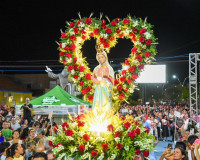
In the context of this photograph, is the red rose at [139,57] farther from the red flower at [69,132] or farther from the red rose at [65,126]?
the red flower at [69,132]

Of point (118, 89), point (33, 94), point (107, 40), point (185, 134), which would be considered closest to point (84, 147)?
point (118, 89)

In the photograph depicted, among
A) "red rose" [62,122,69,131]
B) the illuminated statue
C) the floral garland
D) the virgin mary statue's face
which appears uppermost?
the virgin mary statue's face

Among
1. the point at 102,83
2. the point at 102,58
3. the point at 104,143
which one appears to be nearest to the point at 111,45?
the point at 102,58

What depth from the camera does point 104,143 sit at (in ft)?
18.4

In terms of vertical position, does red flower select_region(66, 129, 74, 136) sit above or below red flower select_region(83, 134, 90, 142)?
above

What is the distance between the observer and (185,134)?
9453 mm

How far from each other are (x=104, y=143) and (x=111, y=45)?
2.95 metres

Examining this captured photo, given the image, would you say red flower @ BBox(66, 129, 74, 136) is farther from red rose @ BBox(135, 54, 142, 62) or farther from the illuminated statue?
red rose @ BBox(135, 54, 142, 62)

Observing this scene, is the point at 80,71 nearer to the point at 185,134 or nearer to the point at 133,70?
the point at 133,70

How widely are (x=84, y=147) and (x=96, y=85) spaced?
2059 mm

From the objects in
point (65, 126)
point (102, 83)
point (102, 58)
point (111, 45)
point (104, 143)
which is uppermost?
point (111, 45)

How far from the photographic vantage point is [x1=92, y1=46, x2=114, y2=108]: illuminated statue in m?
7.10

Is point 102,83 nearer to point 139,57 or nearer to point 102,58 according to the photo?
point 102,58

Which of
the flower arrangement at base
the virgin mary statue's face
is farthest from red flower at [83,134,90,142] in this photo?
the virgin mary statue's face
